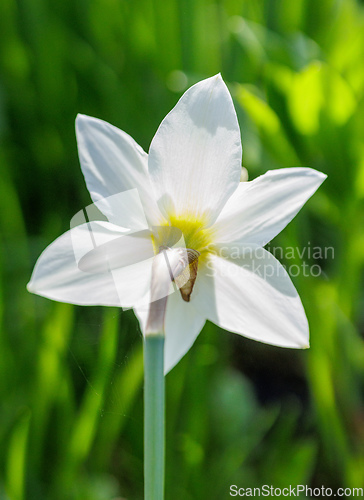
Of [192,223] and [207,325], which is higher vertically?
[192,223]

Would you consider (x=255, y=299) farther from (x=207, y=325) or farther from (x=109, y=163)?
(x=207, y=325)

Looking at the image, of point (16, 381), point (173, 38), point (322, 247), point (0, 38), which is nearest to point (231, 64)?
point (173, 38)

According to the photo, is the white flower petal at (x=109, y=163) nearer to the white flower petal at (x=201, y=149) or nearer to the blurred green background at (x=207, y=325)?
the white flower petal at (x=201, y=149)

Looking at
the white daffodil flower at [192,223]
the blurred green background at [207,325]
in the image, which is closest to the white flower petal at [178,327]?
the white daffodil flower at [192,223]

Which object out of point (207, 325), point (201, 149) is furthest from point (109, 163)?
point (207, 325)

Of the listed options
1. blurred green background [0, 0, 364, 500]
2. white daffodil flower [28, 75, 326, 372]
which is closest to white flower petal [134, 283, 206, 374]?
white daffodil flower [28, 75, 326, 372]
